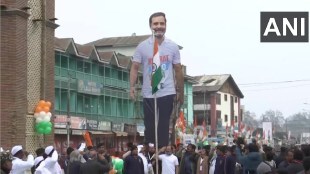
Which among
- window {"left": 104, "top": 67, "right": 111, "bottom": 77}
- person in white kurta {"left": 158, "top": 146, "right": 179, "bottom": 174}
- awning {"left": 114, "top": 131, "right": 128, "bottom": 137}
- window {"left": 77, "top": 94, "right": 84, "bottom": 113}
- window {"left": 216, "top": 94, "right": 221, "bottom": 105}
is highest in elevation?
window {"left": 104, "top": 67, "right": 111, "bottom": 77}

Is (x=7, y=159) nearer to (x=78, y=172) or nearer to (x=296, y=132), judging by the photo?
(x=78, y=172)

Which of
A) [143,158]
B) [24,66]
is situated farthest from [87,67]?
[143,158]

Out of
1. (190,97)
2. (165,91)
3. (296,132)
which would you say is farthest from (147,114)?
(296,132)

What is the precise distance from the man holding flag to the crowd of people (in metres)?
0.83

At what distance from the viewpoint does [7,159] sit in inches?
449

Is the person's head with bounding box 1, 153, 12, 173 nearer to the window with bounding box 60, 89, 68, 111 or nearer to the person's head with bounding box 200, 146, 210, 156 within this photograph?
the person's head with bounding box 200, 146, 210, 156

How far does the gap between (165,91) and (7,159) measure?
3800 mm

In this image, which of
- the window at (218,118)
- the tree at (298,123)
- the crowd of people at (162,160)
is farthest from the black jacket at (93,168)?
the tree at (298,123)

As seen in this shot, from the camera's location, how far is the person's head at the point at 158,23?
528 inches

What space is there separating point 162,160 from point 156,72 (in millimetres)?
4264

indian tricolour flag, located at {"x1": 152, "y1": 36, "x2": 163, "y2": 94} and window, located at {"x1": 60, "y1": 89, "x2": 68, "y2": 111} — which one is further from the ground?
window, located at {"x1": 60, "y1": 89, "x2": 68, "y2": 111}

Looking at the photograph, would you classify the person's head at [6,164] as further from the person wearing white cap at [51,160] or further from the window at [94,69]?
the window at [94,69]

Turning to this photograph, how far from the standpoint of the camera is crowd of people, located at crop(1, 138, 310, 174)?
40.7 ft

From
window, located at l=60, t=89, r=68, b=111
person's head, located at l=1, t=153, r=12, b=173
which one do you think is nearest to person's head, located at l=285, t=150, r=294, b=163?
person's head, located at l=1, t=153, r=12, b=173
